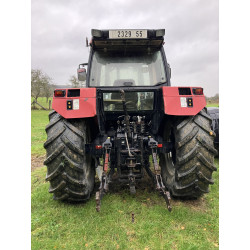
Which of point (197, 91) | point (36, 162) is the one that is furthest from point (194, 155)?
point (36, 162)

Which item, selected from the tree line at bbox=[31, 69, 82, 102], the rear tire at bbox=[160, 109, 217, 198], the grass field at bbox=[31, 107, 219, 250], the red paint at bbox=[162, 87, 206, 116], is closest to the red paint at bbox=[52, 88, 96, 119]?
the red paint at bbox=[162, 87, 206, 116]

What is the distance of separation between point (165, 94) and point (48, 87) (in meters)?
34.8

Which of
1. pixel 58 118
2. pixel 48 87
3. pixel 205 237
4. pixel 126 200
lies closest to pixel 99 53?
pixel 58 118

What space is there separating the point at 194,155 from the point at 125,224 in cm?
117

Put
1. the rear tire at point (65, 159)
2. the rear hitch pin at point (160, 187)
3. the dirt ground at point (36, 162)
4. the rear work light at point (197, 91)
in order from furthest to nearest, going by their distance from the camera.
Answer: the dirt ground at point (36, 162)
the rear work light at point (197, 91)
the rear tire at point (65, 159)
the rear hitch pin at point (160, 187)

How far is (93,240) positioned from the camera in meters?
2.03

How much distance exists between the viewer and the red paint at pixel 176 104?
8.07 feet

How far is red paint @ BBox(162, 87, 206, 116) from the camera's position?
8.07 feet

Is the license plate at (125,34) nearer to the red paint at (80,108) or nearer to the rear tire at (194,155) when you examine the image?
the red paint at (80,108)

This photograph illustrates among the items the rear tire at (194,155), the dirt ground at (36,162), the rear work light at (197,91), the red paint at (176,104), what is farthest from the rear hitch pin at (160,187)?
the dirt ground at (36,162)

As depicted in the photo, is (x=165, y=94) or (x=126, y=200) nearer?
(x=165, y=94)

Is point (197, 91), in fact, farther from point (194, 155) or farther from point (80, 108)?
point (80, 108)

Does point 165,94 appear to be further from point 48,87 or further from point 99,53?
point 48,87

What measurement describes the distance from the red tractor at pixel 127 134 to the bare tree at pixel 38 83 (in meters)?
33.2
